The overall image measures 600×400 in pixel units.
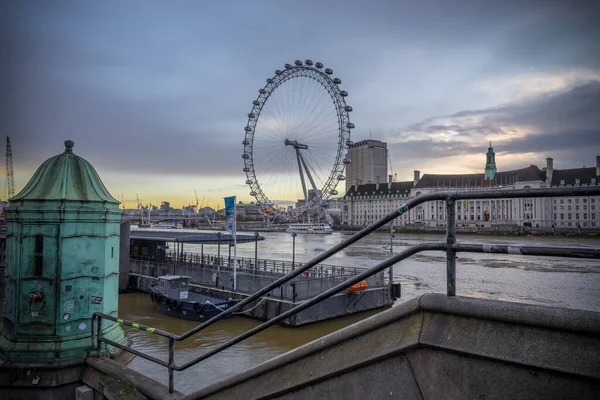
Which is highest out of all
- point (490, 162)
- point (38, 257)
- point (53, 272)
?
point (490, 162)

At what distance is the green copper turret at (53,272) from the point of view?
6230 millimetres

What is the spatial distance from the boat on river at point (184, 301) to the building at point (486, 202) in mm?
44973

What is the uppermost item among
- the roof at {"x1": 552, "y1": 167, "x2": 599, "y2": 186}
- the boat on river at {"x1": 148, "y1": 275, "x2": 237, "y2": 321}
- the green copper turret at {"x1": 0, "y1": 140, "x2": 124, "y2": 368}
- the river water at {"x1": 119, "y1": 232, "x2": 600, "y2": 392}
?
the roof at {"x1": 552, "y1": 167, "x2": 599, "y2": 186}

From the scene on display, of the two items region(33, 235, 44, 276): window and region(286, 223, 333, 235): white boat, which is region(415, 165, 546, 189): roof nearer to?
region(286, 223, 333, 235): white boat

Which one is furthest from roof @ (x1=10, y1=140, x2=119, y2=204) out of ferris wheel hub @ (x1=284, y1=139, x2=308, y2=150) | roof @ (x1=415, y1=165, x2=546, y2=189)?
roof @ (x1=415, y1=165, x2=546, y2=189)

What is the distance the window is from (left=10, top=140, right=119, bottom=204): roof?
0.62 m

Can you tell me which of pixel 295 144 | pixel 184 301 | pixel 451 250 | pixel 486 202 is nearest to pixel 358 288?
pixel 184 301

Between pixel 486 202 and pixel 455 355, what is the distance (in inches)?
4549

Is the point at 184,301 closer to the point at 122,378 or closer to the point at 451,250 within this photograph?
the point at 122,378

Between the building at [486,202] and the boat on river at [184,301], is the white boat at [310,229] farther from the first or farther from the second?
the boat on river at [184,301]

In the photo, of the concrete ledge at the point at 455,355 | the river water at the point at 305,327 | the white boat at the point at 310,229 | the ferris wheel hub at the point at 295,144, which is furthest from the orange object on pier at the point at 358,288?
the white boat at the point at 310,229

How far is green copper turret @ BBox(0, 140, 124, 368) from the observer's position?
6.23 metres

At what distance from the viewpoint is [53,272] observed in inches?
247

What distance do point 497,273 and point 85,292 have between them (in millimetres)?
39823
